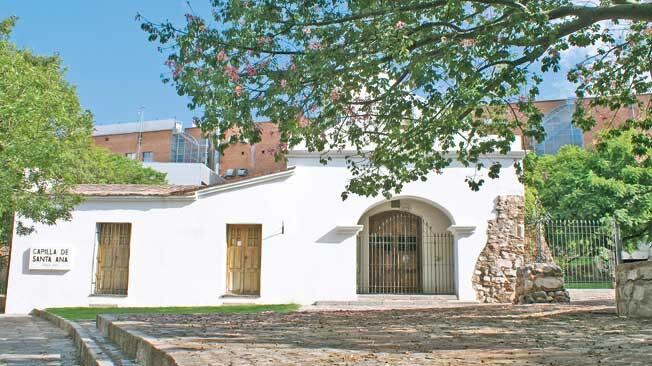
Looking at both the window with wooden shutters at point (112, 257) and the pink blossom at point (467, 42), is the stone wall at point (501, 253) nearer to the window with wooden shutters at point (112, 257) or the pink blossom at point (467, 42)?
the pink blossom at point (467, 42)

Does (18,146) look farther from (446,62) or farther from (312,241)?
(446,62)

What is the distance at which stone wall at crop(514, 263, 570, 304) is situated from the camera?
12.6 m

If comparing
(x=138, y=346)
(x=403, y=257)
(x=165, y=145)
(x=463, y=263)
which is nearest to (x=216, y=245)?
(x=403, y=257)

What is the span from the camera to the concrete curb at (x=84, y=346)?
5725 millimetres

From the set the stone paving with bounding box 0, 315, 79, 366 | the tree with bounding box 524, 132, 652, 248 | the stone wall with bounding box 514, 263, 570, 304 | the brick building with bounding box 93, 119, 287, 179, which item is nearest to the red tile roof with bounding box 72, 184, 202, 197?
the stone paving with bounding box 0, 315, 79, 366

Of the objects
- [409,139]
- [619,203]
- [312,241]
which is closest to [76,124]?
[312,241]

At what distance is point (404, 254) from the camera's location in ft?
59.0

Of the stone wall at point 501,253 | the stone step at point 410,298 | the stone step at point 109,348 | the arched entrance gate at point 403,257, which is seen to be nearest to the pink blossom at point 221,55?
the stone step at point 109,348

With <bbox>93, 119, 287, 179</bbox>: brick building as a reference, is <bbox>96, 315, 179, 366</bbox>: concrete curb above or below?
below

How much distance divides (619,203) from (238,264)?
17.7 metres

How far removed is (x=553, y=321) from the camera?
7.52m

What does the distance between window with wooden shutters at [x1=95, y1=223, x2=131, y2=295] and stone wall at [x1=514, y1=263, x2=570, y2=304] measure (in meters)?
10.3

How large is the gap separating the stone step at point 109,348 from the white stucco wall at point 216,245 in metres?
6.62

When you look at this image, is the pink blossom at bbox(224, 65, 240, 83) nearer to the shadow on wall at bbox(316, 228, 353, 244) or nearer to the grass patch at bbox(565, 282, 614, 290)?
the shadow on wall at bbox(316, 228, 353, 244)
